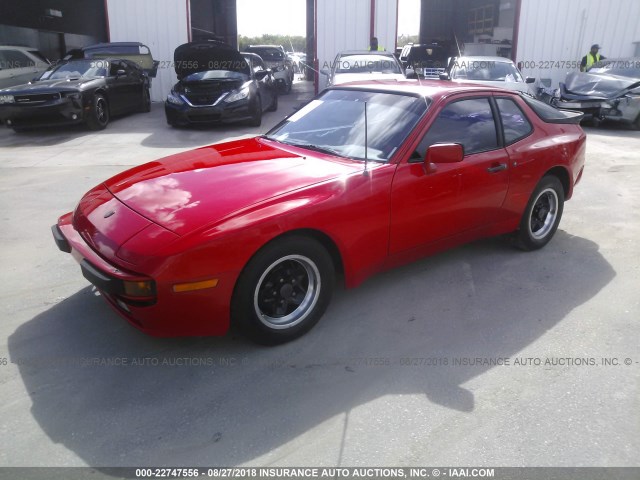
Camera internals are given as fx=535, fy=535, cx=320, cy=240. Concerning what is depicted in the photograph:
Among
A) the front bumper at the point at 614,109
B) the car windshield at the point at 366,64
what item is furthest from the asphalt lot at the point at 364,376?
the car windshield at the point at 366,64

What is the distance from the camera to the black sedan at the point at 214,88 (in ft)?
34.6

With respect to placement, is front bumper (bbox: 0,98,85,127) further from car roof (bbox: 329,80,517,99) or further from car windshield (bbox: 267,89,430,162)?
car roof (bbox: 329,80,517,99)

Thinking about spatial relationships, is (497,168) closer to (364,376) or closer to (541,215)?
(541,215)

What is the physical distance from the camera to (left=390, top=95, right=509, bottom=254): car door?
11.6 ft

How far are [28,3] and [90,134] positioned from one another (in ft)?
47.7

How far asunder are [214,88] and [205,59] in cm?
131

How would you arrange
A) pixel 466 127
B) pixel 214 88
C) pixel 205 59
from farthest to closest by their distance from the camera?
1. pixel 205 59
2. pixel 214 88
3. pixel 466 127

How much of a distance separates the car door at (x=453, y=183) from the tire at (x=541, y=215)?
50 cm

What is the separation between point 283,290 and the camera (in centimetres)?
313

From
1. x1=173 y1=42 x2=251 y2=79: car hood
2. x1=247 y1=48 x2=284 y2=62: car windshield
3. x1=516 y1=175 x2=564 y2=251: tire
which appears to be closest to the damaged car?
x1=173 y1=42 x2=251 y2=79: car hood

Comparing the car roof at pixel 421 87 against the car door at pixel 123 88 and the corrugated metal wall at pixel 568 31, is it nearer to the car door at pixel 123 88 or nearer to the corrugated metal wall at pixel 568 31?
the car door at pixel 123 88

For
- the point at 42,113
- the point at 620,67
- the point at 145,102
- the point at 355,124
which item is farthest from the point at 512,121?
the point at 145,102

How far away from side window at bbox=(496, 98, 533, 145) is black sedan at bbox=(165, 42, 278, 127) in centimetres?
709

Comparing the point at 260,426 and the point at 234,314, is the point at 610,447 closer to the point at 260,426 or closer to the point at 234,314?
the point at 260,426
